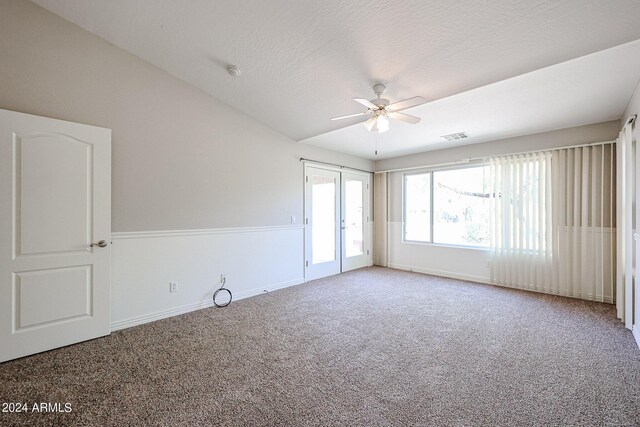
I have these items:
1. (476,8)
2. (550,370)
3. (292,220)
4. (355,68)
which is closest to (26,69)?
(355,68)

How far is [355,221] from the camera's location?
608 centimetres

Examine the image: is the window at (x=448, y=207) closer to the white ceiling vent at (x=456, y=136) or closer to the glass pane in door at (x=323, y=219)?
the white ceiling vent at (x=456, y=136)

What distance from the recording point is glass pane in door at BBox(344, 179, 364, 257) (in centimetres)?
585

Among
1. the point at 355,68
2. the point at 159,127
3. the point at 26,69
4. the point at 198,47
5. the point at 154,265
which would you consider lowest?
the point at 154,265

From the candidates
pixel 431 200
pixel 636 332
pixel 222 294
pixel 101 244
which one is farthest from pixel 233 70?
pixel 636 332

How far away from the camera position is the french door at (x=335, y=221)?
5.09 metres

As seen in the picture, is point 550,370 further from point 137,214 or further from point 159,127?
point 159,127

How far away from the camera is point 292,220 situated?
477cm

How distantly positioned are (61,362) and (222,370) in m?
1.43

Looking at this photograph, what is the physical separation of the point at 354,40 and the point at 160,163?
259 centimetres

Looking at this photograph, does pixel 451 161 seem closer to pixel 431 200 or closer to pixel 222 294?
pixel 431 200

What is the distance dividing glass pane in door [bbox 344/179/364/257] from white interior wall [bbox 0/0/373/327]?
1753mm

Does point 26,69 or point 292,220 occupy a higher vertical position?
point 26,69

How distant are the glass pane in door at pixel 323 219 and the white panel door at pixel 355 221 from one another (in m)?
0.29
